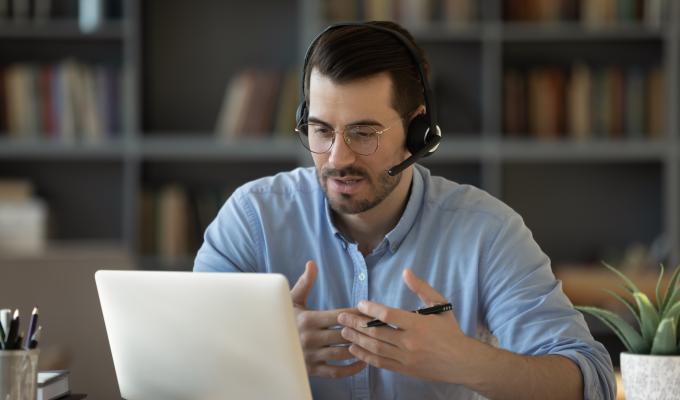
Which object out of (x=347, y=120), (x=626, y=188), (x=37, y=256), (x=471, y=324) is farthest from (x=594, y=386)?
(x=626, y=188)

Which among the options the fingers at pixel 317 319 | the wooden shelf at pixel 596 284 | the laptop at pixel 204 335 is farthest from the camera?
the wooden shelf at pixel 596 284

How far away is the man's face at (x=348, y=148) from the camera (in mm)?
1814

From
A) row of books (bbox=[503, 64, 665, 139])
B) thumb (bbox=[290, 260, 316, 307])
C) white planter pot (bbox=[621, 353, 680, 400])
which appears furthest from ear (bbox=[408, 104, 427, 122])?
row of books (bbox=[503, 64, 665, 139])

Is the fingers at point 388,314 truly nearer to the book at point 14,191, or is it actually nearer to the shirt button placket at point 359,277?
the shirt button placket at point 359,277

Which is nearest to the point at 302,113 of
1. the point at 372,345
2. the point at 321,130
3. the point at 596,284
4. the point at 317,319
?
the point at 321,130

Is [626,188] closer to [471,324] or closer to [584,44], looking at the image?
[584,44]

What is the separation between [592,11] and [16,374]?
3.39 meters

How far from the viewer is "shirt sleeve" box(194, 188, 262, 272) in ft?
6.34

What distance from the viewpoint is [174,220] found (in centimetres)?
437

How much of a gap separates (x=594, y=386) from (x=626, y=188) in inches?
119

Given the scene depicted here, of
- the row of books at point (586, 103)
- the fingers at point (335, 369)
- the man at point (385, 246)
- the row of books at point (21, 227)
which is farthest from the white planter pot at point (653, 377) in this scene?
the row of books at point (21, 227)

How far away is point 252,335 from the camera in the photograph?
4.45 feet

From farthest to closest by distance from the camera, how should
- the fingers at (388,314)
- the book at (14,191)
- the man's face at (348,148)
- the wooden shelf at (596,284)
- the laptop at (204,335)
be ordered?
the book at (14,191)
the wooden shelf at (596,284)
the man's face at (348,148)
the fingers at (388,314)
the laptop at (204,335)

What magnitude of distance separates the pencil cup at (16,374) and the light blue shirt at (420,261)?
1.74ft
